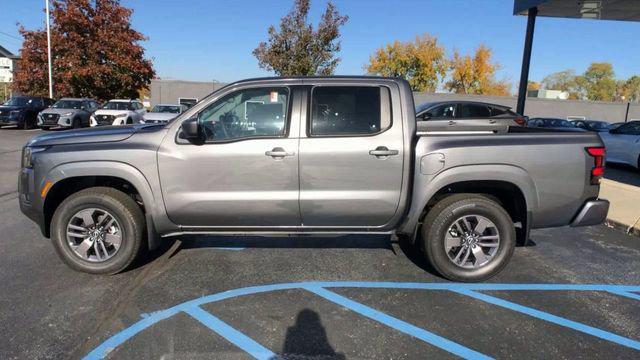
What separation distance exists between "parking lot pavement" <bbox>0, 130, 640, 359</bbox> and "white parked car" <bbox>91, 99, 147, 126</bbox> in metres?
16.6

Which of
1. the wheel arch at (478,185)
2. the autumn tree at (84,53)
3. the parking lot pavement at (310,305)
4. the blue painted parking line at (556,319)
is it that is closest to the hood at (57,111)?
the autumn tree at (84,53)

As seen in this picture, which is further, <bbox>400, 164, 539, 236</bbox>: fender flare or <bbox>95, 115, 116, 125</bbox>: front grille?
<bbox>95, 115, 116, 125</bbox>: front grille

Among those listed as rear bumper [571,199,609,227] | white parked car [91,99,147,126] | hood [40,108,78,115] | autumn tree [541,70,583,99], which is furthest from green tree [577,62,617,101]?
rear bumper [571,199,609,227]

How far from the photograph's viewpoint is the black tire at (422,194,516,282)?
4.28 metres

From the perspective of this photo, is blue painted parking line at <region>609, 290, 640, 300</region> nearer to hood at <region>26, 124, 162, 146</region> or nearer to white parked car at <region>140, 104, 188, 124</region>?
hood at <region>26, 124, 162, 146</region>

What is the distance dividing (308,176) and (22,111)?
75.7 ft

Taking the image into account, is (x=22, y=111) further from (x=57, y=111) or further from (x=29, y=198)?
(x=29, y=198)

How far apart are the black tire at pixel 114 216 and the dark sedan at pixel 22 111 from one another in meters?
21.6

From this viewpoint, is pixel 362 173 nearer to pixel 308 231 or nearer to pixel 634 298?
pixel 308 231

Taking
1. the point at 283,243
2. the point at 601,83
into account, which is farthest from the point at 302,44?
the point at 601,83

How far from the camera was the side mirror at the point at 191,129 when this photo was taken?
13.0 feet

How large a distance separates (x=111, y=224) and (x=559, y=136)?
4287 mm

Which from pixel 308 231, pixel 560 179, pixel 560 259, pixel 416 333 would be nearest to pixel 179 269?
pixel 308 231

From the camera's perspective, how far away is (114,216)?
4.28m
